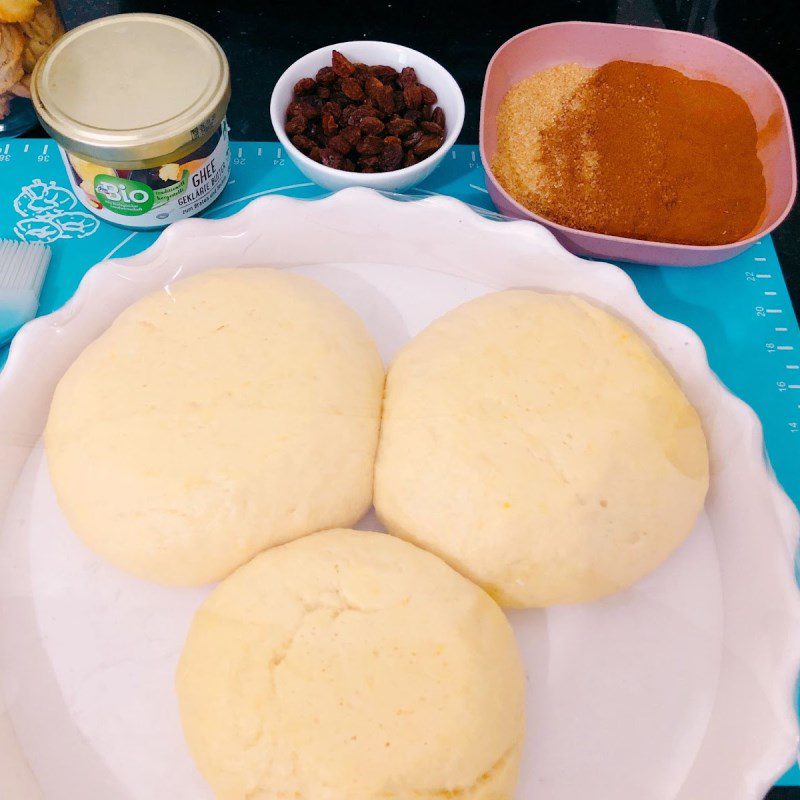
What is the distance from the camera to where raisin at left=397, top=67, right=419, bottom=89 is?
1073 mm

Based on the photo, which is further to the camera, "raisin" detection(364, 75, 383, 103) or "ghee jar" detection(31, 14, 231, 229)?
"raisin" detection(364, 75, 383, 103)

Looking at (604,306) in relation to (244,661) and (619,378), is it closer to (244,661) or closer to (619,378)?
(619,378)

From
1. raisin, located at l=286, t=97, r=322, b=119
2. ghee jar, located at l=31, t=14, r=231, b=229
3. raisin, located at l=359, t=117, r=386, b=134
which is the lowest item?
raisin, located at l=359, t=117, r=386, b=134

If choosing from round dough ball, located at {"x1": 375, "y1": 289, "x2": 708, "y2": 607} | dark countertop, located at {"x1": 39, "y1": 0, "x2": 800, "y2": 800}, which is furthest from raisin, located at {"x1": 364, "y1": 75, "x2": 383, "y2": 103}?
round dough ball, located at {"x1": 375, "y1": 289, "x2": 708, "y2": 607}

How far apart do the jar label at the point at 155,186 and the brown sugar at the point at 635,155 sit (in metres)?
0.40

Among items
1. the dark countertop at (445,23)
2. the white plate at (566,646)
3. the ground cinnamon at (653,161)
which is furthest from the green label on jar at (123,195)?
the ground cinnamon at (653,161)

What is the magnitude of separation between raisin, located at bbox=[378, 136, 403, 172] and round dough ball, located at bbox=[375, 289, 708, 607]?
34 centimetres

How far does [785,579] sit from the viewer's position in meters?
0.72

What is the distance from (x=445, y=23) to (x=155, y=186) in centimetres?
75

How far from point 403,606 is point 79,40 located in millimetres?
827

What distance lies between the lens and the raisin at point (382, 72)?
1077mm

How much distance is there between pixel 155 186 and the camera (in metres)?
0.97

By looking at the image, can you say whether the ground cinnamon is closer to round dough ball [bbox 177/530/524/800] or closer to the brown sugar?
the brown sugar

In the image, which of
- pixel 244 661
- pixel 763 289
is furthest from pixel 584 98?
pixel 244 661
